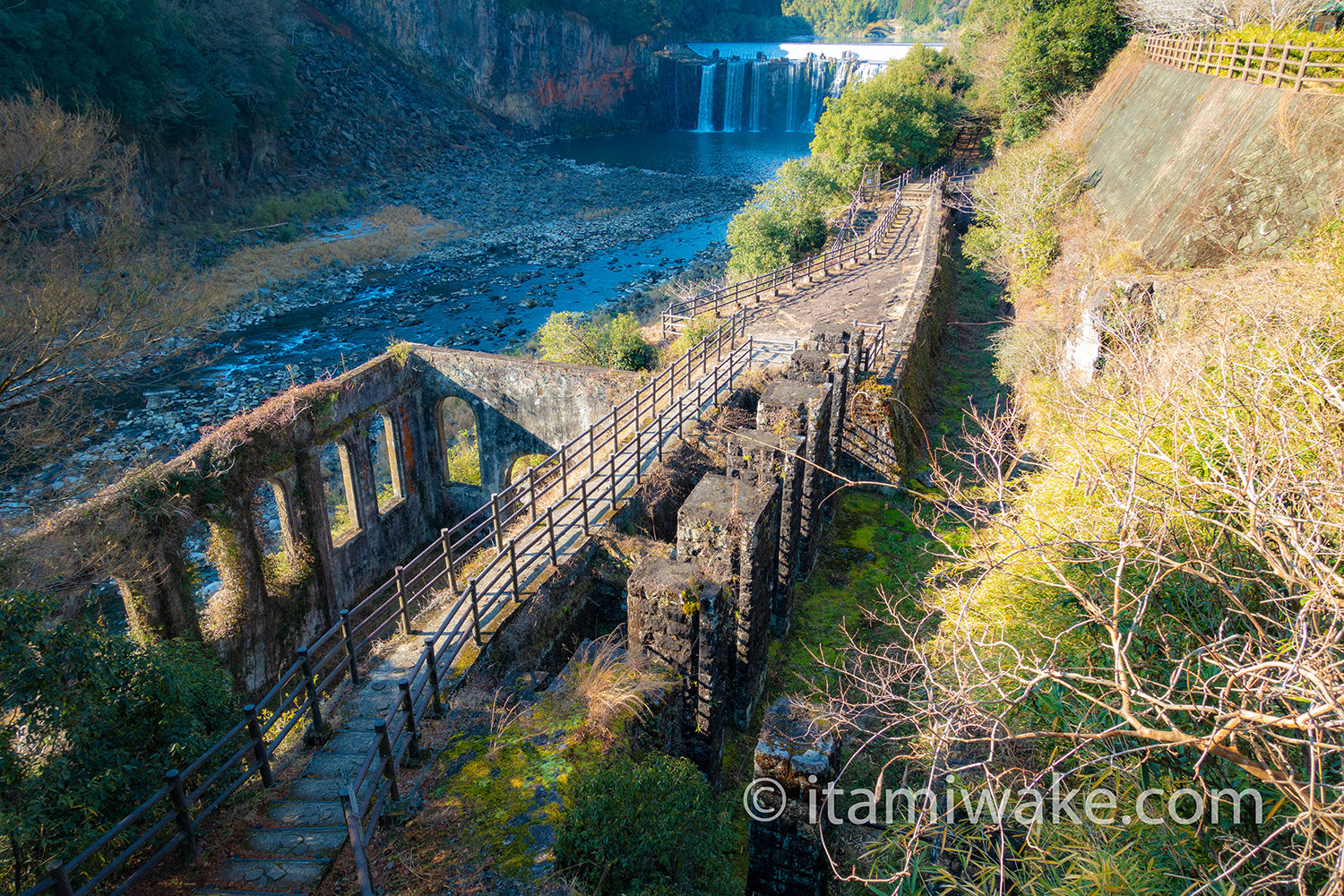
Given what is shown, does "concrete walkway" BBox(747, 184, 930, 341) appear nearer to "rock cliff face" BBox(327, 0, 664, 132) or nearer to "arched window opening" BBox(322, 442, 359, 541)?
"arched window opening" BBox(322, 442, 359, 541)

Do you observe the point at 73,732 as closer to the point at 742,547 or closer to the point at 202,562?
the point at 742,547

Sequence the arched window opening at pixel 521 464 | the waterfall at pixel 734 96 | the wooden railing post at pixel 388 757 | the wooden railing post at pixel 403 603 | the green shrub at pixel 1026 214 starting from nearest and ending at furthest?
1. the wooden railing post at pixel 388 757
2. the wooden railing post at pixel 403 603
3. the arched window opening at pixel 521 464
4. the green shrub at pixel 1026 214
5. the waterfall at pixel 734 96

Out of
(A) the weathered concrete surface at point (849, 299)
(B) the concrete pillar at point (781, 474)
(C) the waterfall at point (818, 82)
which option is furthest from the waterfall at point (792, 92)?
(B) the concrete pillar at point (781, 474)

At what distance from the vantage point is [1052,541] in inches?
218

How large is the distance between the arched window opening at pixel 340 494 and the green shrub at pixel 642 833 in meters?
9.50

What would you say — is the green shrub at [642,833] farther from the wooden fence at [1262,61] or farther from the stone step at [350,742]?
the wooden fence at [1262,61]

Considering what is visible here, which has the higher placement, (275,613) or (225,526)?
(225,526)

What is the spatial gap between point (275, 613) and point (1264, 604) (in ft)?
42.1

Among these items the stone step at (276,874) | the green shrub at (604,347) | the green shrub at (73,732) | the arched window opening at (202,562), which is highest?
the green shrub at (73,732)

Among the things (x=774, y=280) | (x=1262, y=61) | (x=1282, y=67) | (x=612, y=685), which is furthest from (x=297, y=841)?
(x=1262, y=61)

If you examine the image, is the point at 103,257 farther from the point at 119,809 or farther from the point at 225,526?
the point at 119,809

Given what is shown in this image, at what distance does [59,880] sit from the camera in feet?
12.4

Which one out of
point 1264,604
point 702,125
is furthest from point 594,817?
point 702,125

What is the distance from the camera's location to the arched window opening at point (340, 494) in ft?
46.0
